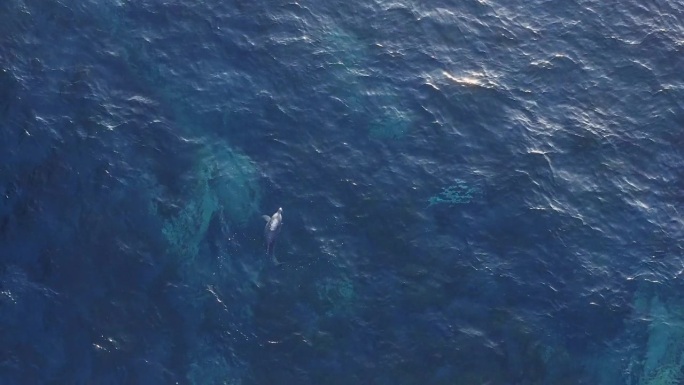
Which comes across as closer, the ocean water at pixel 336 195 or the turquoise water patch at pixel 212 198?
the ocean water at pixel 336 195

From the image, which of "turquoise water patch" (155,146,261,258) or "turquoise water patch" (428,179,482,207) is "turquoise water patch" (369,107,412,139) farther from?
"turquoise water patch" (155,146,261,258)

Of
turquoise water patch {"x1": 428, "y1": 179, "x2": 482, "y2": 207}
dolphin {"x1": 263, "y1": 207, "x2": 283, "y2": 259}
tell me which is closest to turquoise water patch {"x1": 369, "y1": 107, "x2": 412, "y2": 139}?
turquoise water patch {"x1": 428, "y1": 179, "x2": 482, "y2": 207}

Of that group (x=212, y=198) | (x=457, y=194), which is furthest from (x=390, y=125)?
(x=212, y=198)

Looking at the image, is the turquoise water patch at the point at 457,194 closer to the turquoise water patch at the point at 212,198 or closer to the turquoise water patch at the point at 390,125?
the turquoise water patch at the point at 390,125

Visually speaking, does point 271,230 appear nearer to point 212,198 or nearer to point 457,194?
point 212,198

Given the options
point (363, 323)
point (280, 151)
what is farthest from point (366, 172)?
point (363, 323)

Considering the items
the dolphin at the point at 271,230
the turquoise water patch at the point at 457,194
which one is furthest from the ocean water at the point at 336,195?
the dolphin at the point at 271,230
